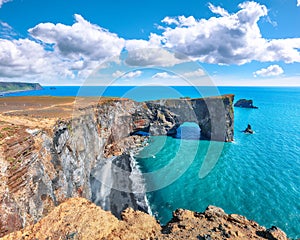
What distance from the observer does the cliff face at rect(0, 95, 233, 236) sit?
15609 mm

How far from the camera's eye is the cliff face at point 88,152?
51.2 feet

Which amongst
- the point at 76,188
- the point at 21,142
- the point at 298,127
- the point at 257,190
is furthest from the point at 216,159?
the point at 298,127

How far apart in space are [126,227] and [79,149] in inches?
902

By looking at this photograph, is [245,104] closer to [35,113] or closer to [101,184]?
[101,184]

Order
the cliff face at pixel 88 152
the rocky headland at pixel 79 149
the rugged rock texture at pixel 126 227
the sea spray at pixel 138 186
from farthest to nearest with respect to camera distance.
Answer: the sea spray at pixel 138 186 → the cliff face at pixel 88 152 → the rocky headland at pixel 79 149 → the rugged rock texture at pixel 126 227

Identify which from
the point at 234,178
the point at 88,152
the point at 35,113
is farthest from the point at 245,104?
the point at 35,113

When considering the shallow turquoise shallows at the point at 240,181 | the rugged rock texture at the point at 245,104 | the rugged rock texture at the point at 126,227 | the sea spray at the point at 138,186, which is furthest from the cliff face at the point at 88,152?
the rugged rock texture at the point at 245,104

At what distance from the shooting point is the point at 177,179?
41875 millimetres

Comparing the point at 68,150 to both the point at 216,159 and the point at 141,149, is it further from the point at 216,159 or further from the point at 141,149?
the point at 216,159

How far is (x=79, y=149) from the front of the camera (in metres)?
32.1

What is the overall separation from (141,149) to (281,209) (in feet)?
127

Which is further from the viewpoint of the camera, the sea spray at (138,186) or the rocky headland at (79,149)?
the sea spray at (138,186)

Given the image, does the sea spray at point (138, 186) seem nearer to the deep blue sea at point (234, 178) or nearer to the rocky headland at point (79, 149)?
the rocky headland at point (79, 149)

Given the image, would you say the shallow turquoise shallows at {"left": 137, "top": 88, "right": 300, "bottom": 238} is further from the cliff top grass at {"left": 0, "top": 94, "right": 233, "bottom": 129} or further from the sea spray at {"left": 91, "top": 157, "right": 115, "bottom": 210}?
the cliff top grass at {"left": 0, "top": 94, "right": 233, "bottom": 129}
